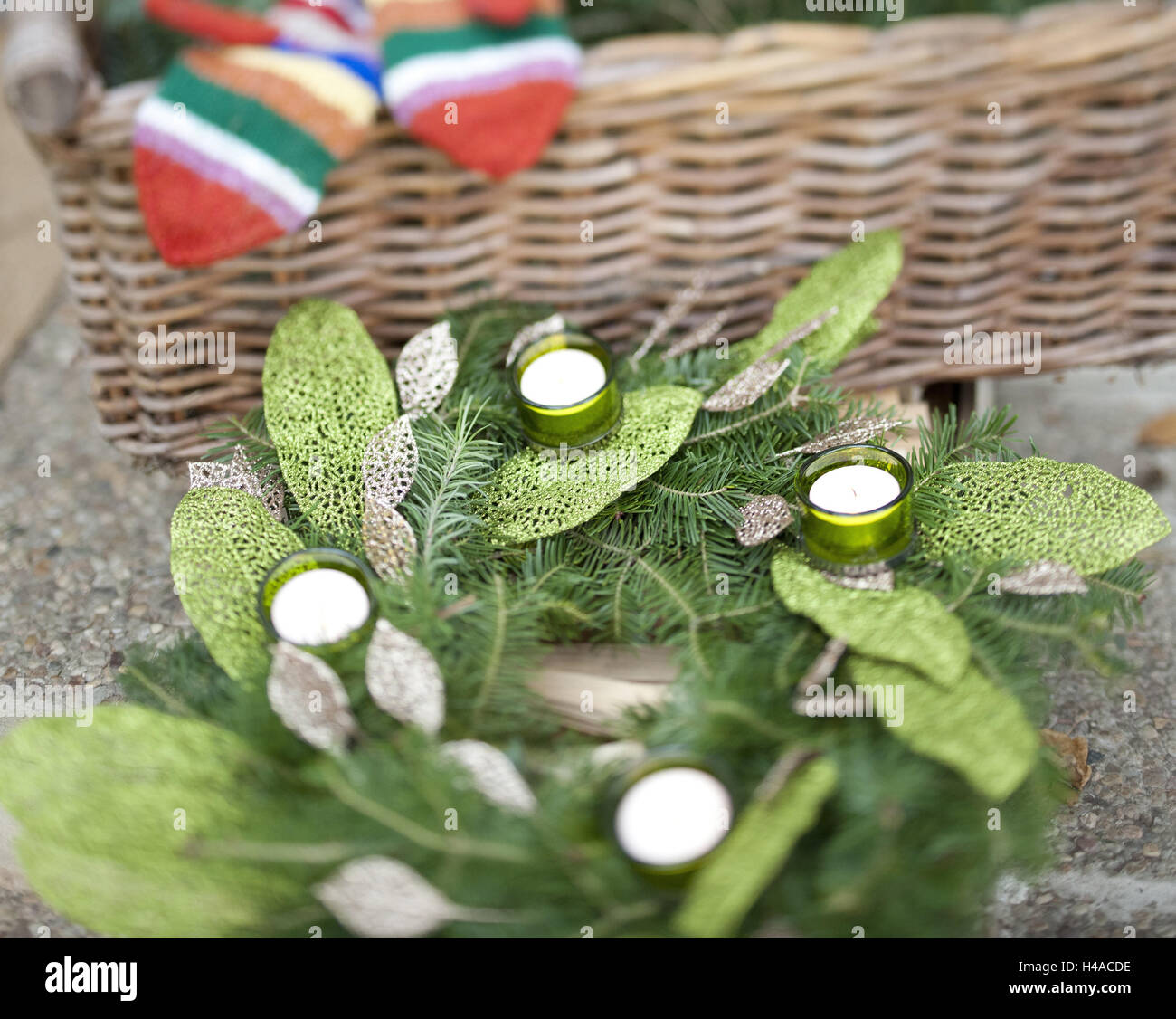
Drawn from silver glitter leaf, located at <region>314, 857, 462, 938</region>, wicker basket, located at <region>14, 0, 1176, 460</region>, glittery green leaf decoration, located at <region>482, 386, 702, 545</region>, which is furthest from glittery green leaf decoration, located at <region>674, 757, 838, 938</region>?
wicker basket, located at <region>14, 0, 1176, 460</region>

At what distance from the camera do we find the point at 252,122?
2.41 ft

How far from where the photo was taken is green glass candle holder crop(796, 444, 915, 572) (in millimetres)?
617

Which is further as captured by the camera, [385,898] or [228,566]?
[228,566]

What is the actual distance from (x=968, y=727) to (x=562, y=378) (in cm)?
34

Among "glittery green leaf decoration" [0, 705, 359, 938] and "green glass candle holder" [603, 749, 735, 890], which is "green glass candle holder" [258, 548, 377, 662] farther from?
"green glass candle holder" [603, 749, 735, 890]

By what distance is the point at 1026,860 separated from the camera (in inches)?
20.3

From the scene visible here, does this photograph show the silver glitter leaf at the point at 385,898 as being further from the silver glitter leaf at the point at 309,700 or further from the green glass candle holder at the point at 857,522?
the green glass candle holder at the point at 857,522

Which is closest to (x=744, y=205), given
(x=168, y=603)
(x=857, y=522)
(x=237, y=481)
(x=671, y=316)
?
(x=671, y=316)

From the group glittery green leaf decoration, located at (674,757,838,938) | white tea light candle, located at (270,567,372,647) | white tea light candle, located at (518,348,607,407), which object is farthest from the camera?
white tea light candle, located at (518,348,607,407)

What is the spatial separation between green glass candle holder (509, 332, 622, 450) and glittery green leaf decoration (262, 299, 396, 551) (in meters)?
0.10

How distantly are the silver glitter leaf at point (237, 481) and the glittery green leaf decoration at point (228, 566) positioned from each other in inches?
0.5

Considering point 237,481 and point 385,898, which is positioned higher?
point 237,481

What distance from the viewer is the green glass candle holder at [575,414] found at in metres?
0.69

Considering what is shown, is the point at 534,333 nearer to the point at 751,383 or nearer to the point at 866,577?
the point at 751,383
